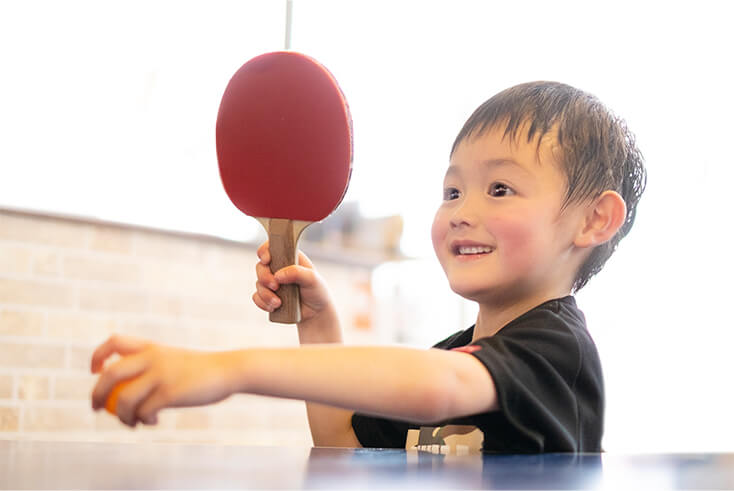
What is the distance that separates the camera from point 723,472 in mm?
609

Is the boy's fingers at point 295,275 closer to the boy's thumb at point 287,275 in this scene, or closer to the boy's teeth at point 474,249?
the boy's thumb at point 287,275

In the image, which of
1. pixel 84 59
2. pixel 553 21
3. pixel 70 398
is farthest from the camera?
pixel 553 21

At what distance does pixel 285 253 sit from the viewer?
980 mm

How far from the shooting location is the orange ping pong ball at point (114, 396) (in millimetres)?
581

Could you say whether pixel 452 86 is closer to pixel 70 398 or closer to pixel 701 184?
pixel 701 184

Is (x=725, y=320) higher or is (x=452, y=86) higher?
(x=452, y=86)

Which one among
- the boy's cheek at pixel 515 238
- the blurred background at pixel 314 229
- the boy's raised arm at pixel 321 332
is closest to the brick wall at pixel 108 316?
the blurred background at pixel 314 229

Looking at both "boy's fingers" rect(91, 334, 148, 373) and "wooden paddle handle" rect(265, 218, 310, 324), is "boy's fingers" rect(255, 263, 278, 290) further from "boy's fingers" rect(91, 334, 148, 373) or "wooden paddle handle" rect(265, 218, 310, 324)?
"boy's fingers" rect(91, 334, 148, 373)

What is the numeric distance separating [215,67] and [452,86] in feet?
3.97

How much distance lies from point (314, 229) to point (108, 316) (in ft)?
3.35

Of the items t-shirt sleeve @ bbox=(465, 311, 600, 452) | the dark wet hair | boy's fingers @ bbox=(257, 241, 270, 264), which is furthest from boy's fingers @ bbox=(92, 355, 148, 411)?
the dark wet hair

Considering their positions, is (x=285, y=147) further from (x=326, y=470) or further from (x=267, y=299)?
(x=326, y=470)

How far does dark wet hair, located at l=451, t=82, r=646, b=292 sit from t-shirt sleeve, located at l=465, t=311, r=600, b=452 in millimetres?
212

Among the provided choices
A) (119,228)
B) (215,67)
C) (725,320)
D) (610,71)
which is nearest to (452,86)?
(610,71)
